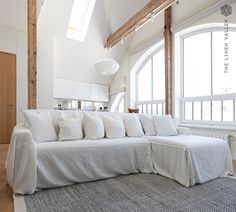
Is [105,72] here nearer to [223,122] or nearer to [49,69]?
[49,69]

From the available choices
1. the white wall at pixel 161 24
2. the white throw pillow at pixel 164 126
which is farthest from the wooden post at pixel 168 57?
the white throw pillow at pixel 164 126

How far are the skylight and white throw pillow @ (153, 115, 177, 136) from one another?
12.3ft

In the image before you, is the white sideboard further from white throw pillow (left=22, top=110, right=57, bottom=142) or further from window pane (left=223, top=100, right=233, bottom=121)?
window pane (left=223, top=100, right=233, bottom=121)

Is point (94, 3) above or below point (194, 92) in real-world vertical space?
above

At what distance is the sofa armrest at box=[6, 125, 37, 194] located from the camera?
2.02 m

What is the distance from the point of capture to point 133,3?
5.45 m

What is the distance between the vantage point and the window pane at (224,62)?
3.80 metres

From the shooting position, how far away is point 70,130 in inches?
104

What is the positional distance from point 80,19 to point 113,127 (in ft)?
13.7

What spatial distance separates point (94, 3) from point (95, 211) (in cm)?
509

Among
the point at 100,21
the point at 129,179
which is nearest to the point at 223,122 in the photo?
the point at 129,179

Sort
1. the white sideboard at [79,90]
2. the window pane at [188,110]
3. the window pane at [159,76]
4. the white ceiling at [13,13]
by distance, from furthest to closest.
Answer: the white sideboard at [79,90] < the window pane at [159,76] < the window pane at [188,110] < the white ceiling at [13,13]

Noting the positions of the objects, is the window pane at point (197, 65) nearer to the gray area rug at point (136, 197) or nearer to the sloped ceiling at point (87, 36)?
the sloped ceiling at point (87, 36)

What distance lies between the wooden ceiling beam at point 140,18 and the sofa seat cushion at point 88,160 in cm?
285
